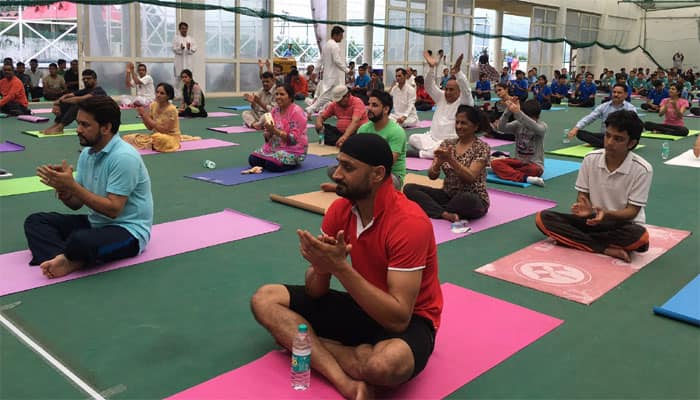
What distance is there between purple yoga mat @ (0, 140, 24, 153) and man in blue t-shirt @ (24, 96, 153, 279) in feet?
13.6

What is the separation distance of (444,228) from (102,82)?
33.2 ft

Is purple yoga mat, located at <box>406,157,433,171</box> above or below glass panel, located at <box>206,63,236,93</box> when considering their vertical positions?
below

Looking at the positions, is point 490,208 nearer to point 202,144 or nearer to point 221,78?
point 202,144

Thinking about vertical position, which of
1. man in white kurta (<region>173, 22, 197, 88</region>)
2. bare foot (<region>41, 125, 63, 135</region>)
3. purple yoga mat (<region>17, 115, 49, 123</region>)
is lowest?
bare foot (<region>41, 125, 63, 135</region>)

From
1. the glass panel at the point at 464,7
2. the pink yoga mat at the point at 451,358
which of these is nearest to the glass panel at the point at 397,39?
the glass panel at the point at 464,7

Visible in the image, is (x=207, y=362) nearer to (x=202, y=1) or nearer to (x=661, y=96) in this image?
(x=202, y=1)

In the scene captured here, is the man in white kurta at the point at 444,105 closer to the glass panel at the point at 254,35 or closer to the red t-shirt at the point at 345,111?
the red t-shirt at the point at 345,111

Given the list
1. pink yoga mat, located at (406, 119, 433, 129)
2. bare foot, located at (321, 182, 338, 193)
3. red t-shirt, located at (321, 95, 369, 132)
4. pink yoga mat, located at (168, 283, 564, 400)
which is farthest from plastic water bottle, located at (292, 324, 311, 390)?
pink yoga mat, located at (406, 119, 433, 129)

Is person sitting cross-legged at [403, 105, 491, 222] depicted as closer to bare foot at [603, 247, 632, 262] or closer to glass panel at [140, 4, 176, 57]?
bare foot at [603, 247, 632, 262]

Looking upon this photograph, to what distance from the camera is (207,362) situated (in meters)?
2.53

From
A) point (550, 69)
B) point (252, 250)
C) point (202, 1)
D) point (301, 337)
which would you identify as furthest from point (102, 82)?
point (550, 69)

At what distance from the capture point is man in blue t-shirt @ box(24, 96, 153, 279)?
3367 millimetres

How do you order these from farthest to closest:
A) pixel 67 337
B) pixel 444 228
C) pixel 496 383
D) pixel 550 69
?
pixel 550 69
pixel 444 228
pixel 67 337
pixel 496 383

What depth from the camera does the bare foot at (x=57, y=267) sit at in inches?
133
